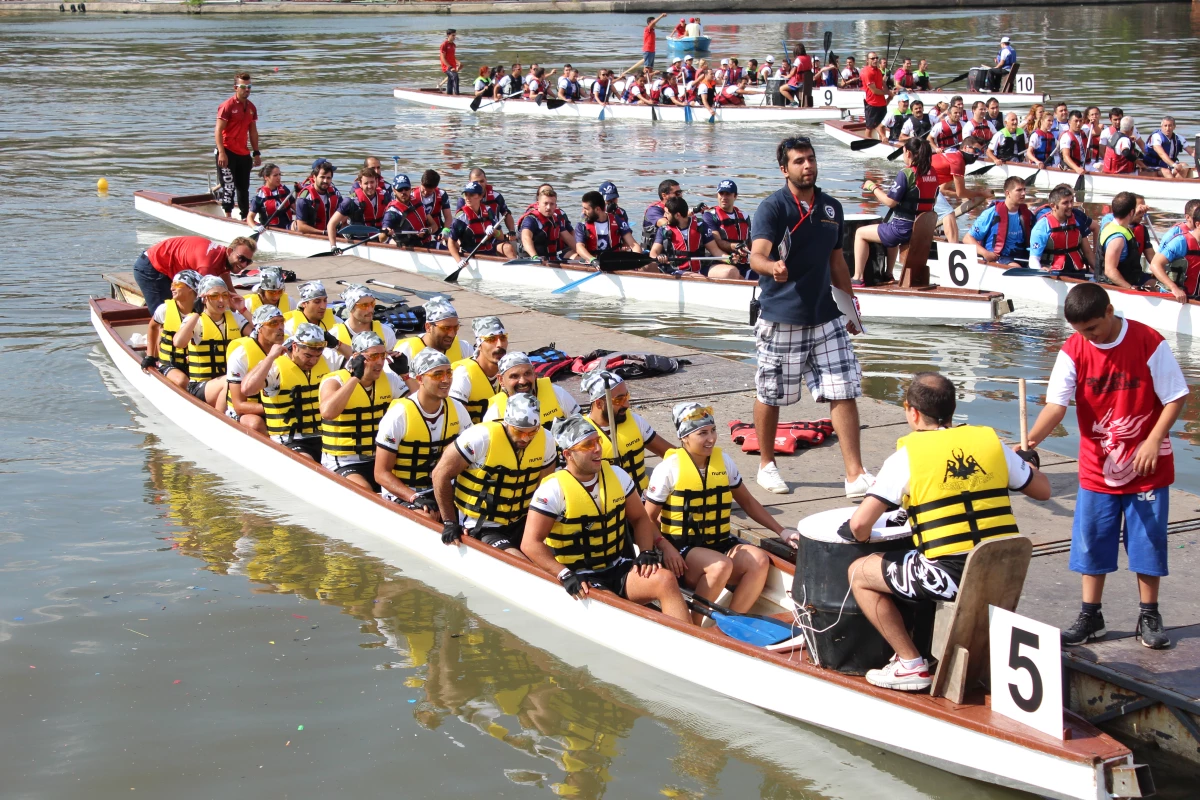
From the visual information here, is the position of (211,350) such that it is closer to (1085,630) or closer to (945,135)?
(1085,630)

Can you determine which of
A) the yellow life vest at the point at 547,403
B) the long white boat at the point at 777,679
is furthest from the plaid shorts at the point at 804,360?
the yellow life vest at the point at 547,403

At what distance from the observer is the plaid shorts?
845cm

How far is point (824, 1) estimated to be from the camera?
61719 millimetres

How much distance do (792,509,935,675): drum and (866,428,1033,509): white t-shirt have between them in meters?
0.37

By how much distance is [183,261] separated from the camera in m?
13.8

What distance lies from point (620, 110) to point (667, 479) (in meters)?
28.3

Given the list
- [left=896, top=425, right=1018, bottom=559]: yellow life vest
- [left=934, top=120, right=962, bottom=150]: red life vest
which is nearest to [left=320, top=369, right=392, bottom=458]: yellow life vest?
[left=896, top=425, right=1018, bottom=559]: yellow life vest

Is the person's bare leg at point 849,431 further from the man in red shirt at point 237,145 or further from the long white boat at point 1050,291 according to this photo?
the man in red shirt at point 237,145

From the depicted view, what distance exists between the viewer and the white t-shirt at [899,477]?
5773 mm

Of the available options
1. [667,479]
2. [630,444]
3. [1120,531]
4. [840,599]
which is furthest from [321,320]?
[1120,531]

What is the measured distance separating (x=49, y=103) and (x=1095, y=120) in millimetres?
27222

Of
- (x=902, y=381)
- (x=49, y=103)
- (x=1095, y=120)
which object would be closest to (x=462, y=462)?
(x=902, y=381)

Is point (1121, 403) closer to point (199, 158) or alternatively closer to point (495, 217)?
point (495, 217)

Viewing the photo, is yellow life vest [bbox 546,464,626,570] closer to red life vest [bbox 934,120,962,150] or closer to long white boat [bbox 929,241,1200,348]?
long white boat [bbox 929,241,1200,348]
